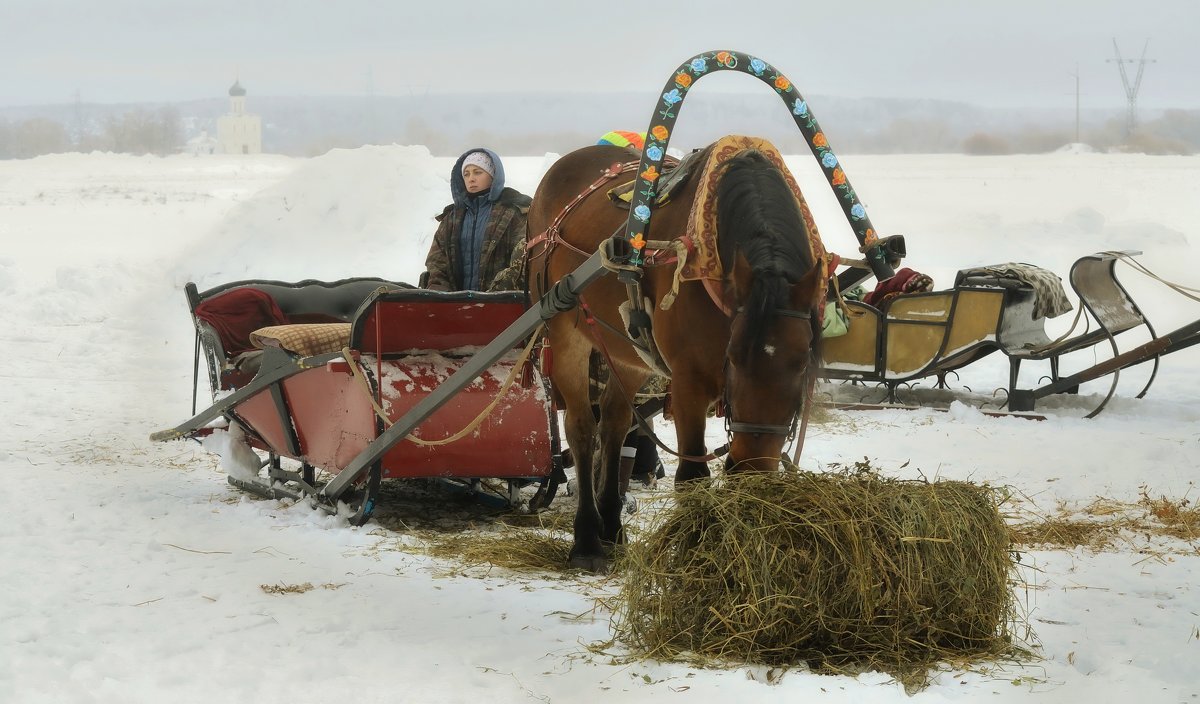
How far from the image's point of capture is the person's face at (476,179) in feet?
19.2

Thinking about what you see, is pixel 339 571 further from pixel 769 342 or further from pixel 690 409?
pixel 769 342

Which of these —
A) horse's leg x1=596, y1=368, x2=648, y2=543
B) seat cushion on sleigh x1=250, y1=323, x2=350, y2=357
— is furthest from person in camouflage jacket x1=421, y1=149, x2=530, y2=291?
horse's leg x1=596, y1=368, x2=648, y2=543

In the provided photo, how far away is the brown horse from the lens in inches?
121

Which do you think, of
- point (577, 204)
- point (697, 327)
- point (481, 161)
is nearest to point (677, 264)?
point (697, 327)

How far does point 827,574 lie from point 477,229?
3433mm

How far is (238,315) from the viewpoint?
593 cm

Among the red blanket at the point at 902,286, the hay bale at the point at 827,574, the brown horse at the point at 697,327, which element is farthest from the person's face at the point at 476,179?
the red blanket at the point at 902,286

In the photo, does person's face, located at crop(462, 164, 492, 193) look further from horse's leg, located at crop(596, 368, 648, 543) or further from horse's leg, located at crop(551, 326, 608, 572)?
horse's leg, located at crop(596, 368, 648, 543)

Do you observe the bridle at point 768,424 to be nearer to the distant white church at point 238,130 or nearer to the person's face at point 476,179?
the person's face at point 476,179

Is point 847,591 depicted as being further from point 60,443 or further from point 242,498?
point 60,443

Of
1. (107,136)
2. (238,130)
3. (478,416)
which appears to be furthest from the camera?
(238,130)

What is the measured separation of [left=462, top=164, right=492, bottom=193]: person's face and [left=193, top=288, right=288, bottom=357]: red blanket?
4.05ft

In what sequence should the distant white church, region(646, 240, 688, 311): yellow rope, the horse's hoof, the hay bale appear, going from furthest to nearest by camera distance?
the distant white church, the horse's hoof, region(646, 240, 688, 311): yellow rope, the hay bale

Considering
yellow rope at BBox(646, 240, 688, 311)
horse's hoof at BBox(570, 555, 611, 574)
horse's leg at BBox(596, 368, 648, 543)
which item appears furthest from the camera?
horse's leg at BBox(596, 368, 648, 543)
